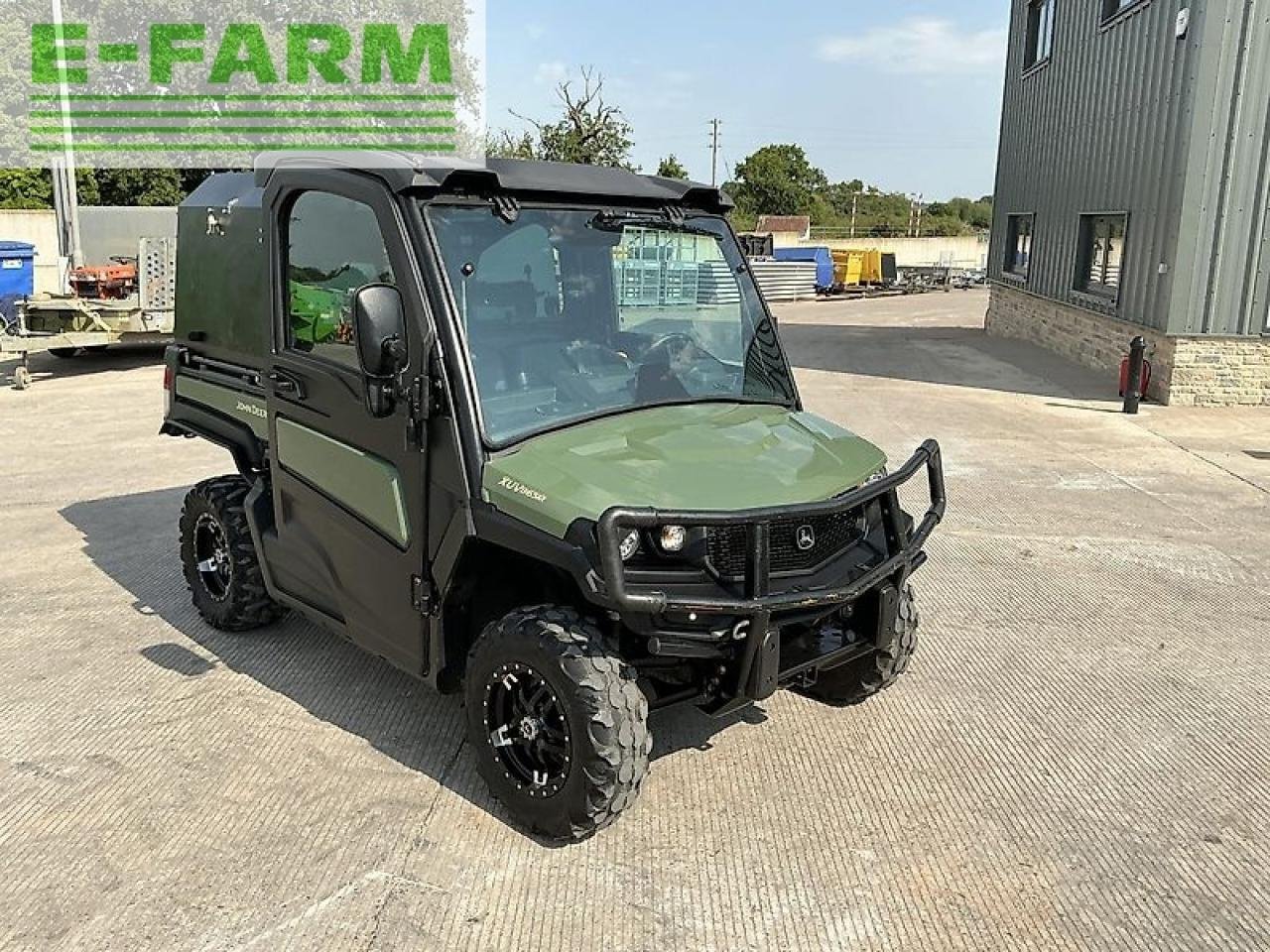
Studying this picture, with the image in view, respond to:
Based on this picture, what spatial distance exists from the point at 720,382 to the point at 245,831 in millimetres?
2475

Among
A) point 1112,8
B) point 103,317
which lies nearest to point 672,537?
point 103,317

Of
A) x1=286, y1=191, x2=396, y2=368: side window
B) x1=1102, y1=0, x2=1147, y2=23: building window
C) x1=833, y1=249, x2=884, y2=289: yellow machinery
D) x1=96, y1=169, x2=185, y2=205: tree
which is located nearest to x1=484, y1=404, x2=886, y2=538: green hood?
x1=286, y1=191, x2=396, y2=368: side window

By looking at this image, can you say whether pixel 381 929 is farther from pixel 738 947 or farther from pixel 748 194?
pixel 748 194

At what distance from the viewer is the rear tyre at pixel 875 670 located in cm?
433

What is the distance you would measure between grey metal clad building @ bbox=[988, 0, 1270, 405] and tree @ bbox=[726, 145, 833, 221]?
1987 inches

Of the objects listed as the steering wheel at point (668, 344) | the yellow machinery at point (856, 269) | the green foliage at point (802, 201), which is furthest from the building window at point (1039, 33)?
the green foliage at point (802, 201)

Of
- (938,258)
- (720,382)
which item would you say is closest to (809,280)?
(938,258)

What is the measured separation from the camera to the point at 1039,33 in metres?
21.3

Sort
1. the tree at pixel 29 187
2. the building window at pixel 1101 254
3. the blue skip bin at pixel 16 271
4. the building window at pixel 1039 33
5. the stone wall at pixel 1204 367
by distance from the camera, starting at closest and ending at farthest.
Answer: the stone wall at pixel 1204 367 < the building window at pixel 1101 254 < the blue skip bin at pixel 16 271 < the building window at pixel 1039 33 < the tree at pixel 29 187

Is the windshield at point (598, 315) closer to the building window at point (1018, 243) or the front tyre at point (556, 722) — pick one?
the front tyre at point (556, 722)

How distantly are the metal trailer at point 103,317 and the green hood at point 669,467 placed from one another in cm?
1275

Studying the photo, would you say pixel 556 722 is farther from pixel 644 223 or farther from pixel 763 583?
pixel 644 223

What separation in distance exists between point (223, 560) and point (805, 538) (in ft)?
10.6

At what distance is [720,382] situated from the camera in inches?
173
